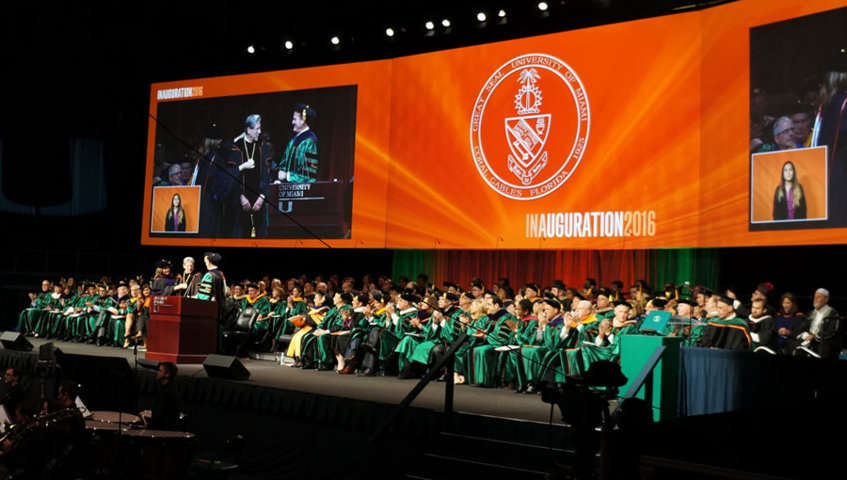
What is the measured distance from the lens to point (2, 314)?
18516 mm

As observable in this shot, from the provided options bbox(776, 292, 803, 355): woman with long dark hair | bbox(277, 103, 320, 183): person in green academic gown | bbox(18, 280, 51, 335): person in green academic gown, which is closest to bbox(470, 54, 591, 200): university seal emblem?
bbox(277, 103, 320, 183): person in green academic gown

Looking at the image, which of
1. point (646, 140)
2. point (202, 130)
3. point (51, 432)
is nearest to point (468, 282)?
point (646, 140)

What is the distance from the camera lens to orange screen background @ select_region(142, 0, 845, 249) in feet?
35.3

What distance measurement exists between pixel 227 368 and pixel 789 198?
688 centimetres

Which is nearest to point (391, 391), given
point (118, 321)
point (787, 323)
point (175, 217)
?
point (787, 323)

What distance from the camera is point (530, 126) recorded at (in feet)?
41.9

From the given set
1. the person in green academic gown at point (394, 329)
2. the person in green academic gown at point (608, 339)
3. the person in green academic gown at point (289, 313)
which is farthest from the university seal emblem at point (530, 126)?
the person in green academic gown at point (289, 313)

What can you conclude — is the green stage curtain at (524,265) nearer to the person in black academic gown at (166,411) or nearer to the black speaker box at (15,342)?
the black speaker box at (15,342)

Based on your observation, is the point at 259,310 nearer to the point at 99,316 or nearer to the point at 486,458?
the point at 99,316

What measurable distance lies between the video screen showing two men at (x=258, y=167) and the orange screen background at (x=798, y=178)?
658 centimetres

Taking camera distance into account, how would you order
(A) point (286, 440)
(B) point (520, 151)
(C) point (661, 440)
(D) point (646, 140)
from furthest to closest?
1. (B) point (520, 151)
2. (D) point (646, 140)
3. (A) point (286, 440)
4. (C) point (661, 440)

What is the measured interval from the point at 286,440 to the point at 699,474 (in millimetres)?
6952

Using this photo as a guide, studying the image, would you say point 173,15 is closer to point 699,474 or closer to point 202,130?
point 202,130

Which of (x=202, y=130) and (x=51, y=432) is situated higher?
(x=202, y=130)
